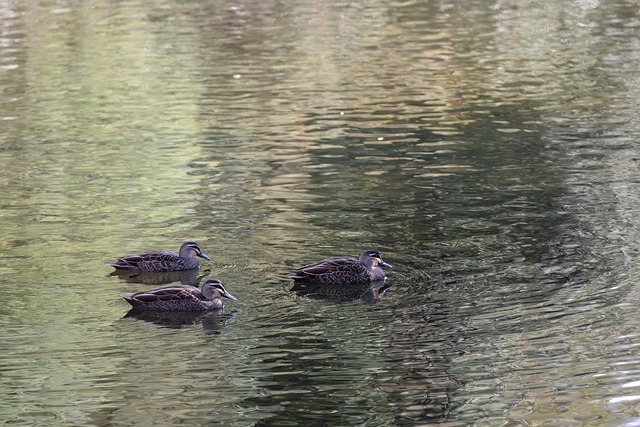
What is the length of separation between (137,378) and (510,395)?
3188 millimetres

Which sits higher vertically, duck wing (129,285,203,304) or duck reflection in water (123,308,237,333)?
duck wing (129,285,203,304)

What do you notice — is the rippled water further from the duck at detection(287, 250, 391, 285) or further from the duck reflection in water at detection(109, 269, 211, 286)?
the duck at detection(287, 250, 391, 285)

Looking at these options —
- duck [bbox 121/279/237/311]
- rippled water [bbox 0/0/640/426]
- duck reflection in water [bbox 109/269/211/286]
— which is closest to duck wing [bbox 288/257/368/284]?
rippled water [bbox 0/0/640/426]

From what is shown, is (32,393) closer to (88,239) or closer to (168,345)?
(168,345)

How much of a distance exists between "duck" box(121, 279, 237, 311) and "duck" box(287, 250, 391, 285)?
3.03 feet

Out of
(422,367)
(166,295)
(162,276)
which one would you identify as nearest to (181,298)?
(166,295)

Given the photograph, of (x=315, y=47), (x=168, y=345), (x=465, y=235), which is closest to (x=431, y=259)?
(x=465, y=235)

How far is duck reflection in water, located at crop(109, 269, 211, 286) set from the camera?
15.2m

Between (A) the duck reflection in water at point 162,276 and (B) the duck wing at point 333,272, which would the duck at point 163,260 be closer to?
(A) the duck reflection in water at point 162,276

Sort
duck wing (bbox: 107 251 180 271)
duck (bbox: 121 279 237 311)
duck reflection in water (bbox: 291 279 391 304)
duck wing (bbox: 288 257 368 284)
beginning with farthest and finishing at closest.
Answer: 1. duck wing (bbox: 107 251 180 271)
2. duck wing (bbox: 288 257 368 284)
3. duck reflection in water (bbox: 291 279 391 304)
4. duck (bbox: 121 279 237 311)

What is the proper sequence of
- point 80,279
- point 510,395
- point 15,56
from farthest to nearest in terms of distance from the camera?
1. point 15,56
2. point 80,279
3. point 510,395

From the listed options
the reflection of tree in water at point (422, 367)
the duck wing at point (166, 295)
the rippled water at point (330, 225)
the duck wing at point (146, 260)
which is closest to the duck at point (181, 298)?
the duck wing at point (166, 295)

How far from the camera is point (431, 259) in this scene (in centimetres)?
1527

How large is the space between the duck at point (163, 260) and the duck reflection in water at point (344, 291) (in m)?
1.41
